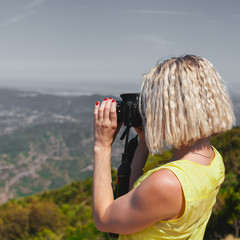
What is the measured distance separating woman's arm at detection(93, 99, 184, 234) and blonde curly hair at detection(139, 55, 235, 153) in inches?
5.2

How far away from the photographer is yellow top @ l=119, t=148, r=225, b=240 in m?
0.87

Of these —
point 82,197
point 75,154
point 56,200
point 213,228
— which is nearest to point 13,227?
point 82,197

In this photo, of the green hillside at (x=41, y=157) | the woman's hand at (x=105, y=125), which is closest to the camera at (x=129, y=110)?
the woman's hand at (x=105, y=125)

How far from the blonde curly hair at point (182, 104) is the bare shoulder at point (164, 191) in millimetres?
110

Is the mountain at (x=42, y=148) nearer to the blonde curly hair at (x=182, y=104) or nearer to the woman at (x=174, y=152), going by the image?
the woman at (x=174, y=152)

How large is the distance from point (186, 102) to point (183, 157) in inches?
8.1

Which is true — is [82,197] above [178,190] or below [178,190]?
below

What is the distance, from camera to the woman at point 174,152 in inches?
33.9

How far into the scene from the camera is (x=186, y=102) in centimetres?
88

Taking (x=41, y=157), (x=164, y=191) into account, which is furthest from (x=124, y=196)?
(x=41, y=157)

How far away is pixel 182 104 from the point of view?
0.88 metres

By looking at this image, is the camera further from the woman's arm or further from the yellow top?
the yellow top

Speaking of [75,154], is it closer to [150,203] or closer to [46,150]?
[46,150]

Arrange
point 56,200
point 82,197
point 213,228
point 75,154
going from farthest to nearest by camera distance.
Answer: point 75,154 < point 56,200 < point 82,197 < point 213,228
